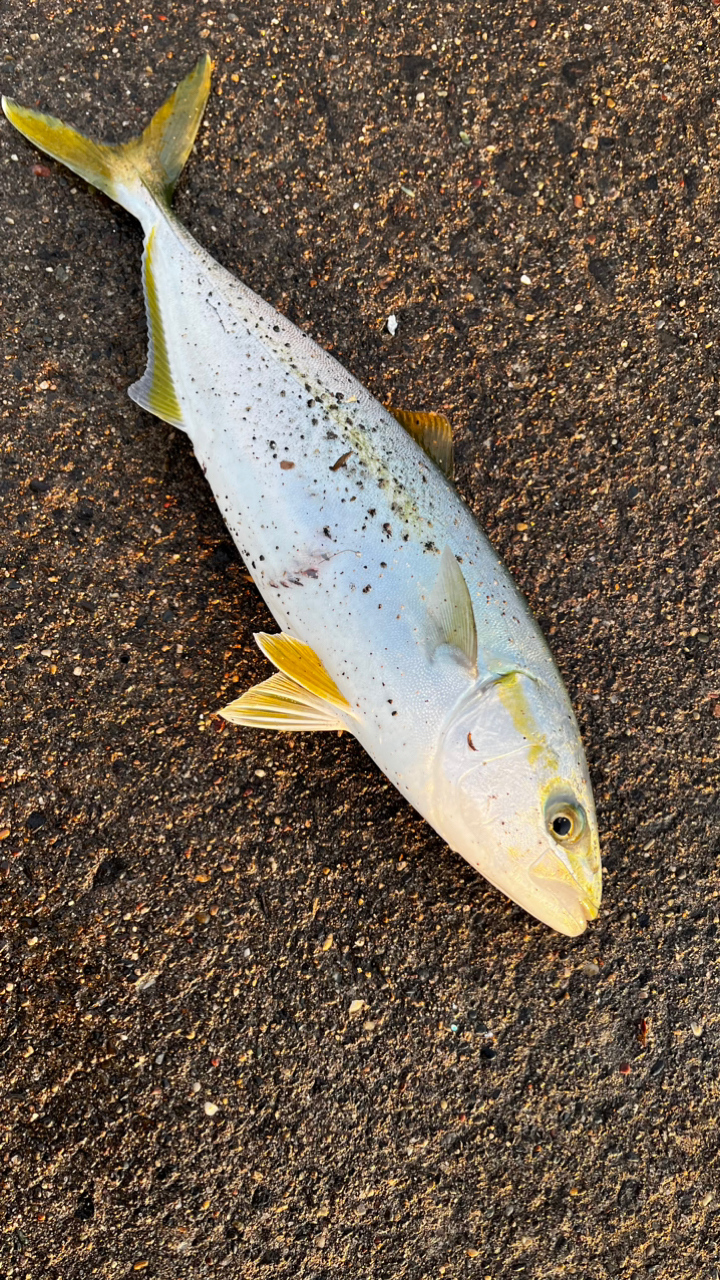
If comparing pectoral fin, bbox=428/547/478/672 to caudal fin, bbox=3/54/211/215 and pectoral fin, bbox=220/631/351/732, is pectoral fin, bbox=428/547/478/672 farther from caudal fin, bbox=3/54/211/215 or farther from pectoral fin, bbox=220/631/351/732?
caudal fin, bbox=3/54/211/215

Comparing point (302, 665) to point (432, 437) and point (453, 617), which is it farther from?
point (432, 437)

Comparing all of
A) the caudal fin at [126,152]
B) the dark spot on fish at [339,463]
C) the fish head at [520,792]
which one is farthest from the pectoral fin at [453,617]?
the caudal fin at [126,152]

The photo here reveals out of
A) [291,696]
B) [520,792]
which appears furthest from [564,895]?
[291,696]

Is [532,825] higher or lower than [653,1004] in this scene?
higher

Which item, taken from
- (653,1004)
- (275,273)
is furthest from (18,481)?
(653,1004)

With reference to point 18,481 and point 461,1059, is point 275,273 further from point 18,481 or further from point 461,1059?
point 461,1059

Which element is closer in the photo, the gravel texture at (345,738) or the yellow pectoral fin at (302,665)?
the yellow pectoral fin at (302,665)

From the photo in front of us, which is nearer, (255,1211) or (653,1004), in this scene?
(255,1211)

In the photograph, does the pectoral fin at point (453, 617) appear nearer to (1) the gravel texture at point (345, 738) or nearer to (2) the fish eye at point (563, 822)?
(2) the fish eye at point (563, 822)
